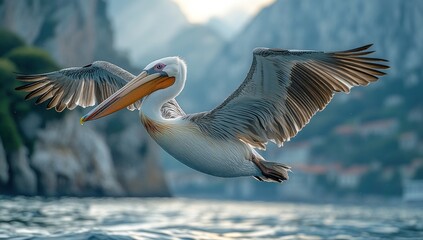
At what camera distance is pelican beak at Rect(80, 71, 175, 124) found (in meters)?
9.15

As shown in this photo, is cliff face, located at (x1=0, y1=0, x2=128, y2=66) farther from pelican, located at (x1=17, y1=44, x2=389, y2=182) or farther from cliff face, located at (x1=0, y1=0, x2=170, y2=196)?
pelican, located at (x1=17, y1=44, x2=389, y2=182)

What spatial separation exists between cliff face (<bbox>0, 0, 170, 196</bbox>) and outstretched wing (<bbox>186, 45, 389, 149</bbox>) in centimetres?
2898

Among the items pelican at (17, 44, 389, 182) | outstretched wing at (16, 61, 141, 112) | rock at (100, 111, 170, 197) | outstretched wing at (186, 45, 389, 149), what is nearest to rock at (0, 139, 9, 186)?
outstretched wing at (16, 61, 141, 112)

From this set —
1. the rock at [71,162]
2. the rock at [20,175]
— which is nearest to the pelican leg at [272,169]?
the rock at [20,175]

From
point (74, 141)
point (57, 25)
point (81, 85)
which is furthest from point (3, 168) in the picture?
point (57, 25)

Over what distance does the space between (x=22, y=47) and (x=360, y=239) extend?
119 feet

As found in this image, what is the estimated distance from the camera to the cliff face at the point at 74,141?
45.4 meters

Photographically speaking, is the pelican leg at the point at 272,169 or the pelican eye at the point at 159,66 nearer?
the pelican eye at the point at 159,66

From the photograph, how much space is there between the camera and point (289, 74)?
9.35 metres

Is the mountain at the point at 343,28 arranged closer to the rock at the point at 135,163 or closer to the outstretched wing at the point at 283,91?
the rock at the point at 135,163

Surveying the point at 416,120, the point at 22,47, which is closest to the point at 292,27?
the point at 416,120

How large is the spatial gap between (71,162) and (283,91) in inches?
1712

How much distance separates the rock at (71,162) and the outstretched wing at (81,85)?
34294mm

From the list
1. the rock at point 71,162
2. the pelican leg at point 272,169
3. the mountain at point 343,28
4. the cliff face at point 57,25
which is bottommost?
the pelican leg at point 272,169
